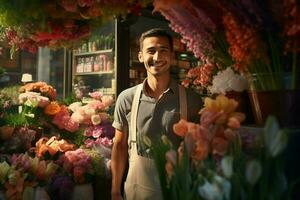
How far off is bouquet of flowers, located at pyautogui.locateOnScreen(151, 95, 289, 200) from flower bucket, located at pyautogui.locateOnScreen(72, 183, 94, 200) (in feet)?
4.22

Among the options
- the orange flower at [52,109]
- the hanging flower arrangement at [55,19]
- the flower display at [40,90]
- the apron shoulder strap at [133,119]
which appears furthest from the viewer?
the flower display at [40,90]

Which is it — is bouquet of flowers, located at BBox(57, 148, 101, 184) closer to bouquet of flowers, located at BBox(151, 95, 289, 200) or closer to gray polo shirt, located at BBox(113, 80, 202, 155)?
gray polo shirt, located at BBox(113, 80, 202, 155)

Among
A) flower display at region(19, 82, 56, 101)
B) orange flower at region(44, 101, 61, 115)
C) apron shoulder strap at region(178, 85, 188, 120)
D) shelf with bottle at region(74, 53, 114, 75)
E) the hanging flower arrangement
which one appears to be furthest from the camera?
shelf with bottle at region(74, 53, 114, 75)

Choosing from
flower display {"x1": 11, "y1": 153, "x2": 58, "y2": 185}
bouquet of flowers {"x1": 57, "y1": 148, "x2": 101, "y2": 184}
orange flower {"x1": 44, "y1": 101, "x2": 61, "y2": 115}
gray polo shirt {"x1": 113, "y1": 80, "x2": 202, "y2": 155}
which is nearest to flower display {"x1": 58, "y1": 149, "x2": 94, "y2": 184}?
bouquet of flowers {"x1": 57, "y1": 148, "x2": 101, "y2": 184}

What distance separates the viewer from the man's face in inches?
64.5

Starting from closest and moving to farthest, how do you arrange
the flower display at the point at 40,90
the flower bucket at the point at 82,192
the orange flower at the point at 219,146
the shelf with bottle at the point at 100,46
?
the orange flower at the point at 219,146
the flower bucket at the point at 82,192
the flower display at the point at 40,90
the shelf with bottle at the point at 100,46

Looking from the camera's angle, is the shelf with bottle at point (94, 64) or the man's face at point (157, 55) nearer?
the man's face at point (157, 55)

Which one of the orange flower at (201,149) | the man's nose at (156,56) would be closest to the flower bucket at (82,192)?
the man's nose at (156,56)

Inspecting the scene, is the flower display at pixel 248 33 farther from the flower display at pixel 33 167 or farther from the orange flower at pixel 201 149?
the flower display at pixel 33 167

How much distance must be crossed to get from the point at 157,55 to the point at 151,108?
0.81ft

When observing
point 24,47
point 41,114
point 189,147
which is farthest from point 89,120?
point 189,147

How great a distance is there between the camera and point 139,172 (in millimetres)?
1729

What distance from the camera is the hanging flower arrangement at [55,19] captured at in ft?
4.77

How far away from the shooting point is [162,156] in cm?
88
